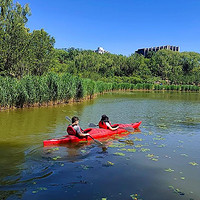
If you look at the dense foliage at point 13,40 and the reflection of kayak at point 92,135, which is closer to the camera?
the reflection of kayak at point 92,135

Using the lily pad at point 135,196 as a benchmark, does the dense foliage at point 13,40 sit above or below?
above

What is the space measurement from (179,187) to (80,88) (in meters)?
15.9

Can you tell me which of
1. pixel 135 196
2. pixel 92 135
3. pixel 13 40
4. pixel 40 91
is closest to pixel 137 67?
pixel 13 40

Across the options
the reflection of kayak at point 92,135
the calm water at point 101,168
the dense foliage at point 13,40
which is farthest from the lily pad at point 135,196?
the dense foliage at point 13,40

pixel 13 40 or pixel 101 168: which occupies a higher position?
pixel 13 40

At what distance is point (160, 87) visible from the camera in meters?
54.0

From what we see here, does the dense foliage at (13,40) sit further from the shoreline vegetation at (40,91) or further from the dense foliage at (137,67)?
the dense foliage at (137,67)

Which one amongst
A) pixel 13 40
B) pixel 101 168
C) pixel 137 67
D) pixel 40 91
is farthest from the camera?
pixel 137 67

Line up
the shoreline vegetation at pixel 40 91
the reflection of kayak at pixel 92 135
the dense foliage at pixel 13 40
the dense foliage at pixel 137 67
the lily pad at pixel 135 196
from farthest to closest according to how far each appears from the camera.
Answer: the dense foliage at pixel 137 67 < the dense foliage at pixel 13 40 < the shoreline vegetation at pixel 40 91 < the reflection of kayak at pixel 92 135 < the lily pad at pixel 135 196

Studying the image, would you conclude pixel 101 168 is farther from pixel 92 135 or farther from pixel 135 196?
pixel 92 135

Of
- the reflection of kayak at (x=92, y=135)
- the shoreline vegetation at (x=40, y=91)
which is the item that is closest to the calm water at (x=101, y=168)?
the reflection of kayak at (x=92, y=135)

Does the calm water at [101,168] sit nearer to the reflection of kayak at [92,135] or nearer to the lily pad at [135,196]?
the lily pad at [135,196]

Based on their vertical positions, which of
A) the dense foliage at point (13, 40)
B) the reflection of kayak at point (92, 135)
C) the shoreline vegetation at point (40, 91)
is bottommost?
the reflection of kayak at point (92, 135)

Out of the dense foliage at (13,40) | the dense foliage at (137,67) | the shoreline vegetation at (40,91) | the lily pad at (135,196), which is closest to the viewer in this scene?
the lily pad at (135,196)
